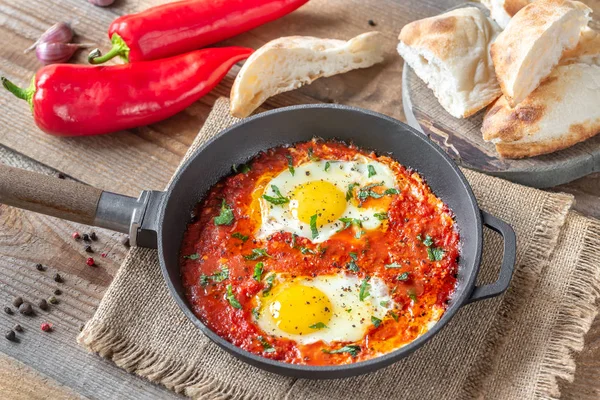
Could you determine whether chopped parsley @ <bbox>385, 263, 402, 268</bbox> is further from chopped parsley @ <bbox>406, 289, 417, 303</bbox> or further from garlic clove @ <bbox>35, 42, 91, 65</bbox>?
garlic clove @ <bbox>35, 42, 91, 65</bbox>

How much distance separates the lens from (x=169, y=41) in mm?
4672

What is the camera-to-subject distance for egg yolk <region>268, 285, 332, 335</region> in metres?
3.33

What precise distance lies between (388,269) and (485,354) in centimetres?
63

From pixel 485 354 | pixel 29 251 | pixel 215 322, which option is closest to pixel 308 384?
pixel 215 322

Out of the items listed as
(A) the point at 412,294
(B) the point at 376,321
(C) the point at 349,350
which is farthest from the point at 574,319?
(C) the point at 349,350

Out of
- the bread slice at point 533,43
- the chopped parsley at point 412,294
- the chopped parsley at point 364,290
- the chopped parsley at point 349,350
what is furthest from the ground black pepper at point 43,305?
the bread slice at point 533,43

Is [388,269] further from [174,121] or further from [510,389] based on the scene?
[174,121]

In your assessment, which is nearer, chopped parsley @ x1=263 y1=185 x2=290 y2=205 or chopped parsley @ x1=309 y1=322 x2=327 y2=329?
chopped parsley @ x1=309 y1=322 x2=327 y2=329

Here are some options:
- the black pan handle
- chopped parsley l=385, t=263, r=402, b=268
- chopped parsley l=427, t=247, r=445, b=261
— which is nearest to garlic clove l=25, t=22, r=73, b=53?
chopped parsley l=385, t=263, r=402, b=268

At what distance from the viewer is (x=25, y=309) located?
373cm

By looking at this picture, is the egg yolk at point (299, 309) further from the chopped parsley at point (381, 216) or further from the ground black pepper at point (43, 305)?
the ground black pepper at point (43, 305)

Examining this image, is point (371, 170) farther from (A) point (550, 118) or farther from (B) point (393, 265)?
(A) point (550, 118)

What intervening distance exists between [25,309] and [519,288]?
2.55m

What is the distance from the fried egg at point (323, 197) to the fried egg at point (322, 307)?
0.28 meters
